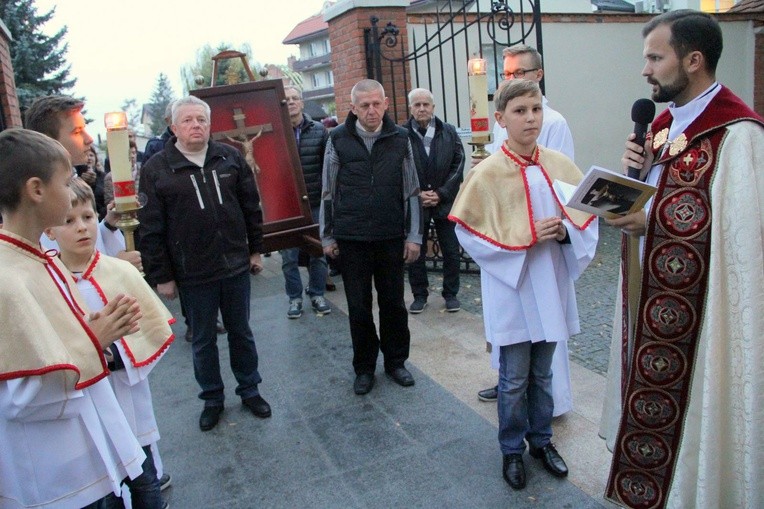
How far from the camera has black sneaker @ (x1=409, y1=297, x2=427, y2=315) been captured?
20.7ft

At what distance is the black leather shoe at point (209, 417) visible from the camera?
13.9 ft

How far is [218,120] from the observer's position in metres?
5.29

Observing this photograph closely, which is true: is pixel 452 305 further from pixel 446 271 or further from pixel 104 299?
pixel 104 299

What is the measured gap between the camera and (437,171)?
633 cm

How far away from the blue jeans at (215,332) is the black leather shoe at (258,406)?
3cm

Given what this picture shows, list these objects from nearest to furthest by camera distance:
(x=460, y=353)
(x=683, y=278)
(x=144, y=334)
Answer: (x=683, y=278), (x=144, y=334), (x=460, y=353)

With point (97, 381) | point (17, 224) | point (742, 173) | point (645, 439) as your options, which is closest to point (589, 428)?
point (645, 439)

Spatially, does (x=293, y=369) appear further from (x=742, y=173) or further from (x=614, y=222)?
(x=742, y=173)

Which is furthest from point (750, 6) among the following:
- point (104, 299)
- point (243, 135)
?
point (104, 299)

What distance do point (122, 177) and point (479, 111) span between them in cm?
187

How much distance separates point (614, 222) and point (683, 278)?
1.12 ft

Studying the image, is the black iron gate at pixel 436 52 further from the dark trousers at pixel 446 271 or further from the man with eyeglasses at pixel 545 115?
the man with eyeglasses at pixel 545 115

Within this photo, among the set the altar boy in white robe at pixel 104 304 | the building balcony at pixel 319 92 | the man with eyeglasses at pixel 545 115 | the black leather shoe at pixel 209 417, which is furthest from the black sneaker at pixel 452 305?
the building balcony at pixel 319 92

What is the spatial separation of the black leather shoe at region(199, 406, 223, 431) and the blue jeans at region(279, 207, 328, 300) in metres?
2.36
